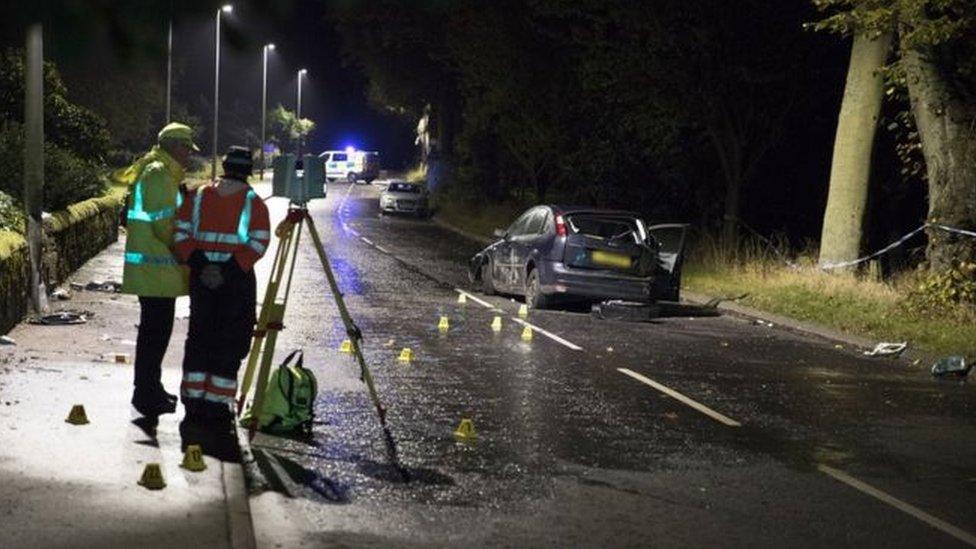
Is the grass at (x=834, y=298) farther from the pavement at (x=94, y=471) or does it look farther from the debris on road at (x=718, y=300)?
the pavement at (x=94, y=471)

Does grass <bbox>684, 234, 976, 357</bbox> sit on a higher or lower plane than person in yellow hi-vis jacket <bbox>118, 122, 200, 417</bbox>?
lower

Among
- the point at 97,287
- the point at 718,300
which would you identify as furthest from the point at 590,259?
the point at 97,287

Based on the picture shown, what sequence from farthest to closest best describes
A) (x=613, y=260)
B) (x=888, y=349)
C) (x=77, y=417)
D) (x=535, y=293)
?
(x=535, y=293) → (x=613, y=260) → (x=888, y=349) → (x=77, y=417)

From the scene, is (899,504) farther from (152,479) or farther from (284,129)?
(284,129)

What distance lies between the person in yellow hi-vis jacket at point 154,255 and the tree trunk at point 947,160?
12.6 metres

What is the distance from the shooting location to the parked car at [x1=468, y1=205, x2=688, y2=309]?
20125 millimetres

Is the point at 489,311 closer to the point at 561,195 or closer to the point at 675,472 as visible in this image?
the point at 675,472

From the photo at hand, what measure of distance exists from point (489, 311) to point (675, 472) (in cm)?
1144

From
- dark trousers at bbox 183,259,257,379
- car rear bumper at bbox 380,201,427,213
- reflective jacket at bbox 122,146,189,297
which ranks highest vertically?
reflective jacket at bbox 122,146,189,297

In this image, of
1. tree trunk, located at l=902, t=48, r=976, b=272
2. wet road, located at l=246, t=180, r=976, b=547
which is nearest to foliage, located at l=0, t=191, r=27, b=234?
wet road, located at l=246, t=180, r=976, b=547

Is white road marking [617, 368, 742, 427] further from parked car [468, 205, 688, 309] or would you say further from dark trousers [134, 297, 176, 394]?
parked car [468, 205, 688, 309]

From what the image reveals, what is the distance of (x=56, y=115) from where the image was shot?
116 ft

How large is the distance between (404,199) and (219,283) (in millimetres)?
47583

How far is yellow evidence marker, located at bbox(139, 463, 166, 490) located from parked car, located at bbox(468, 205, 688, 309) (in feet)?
42.1
